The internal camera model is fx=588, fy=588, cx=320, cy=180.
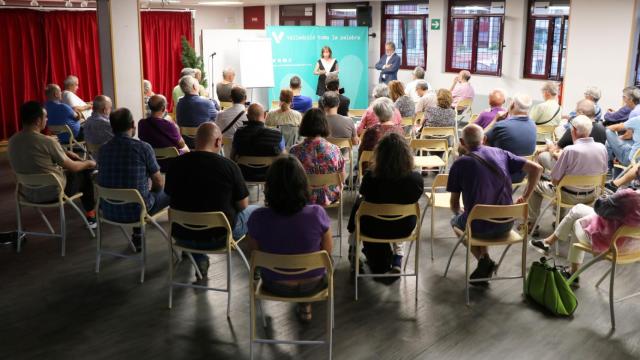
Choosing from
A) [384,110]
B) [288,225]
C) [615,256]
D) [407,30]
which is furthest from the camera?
[407,30]

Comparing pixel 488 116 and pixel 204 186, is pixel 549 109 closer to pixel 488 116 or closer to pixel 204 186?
pixel 488 116

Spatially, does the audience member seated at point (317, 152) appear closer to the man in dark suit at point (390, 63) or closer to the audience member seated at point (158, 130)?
the audience member seated at point (158, 130)

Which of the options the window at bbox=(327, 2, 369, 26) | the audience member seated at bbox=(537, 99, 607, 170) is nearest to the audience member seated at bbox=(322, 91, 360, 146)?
the audience member seated at bbox=(537, 99, 607, 170)

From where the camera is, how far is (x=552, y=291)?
4141 millimetres

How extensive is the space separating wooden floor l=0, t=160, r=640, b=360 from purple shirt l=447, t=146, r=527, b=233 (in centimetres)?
71

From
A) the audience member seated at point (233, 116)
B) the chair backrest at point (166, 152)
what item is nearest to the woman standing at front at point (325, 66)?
the audience member seated at point (233, 116)

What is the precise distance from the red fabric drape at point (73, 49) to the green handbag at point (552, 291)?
8.66m

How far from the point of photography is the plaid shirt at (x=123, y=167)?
464 centimetres

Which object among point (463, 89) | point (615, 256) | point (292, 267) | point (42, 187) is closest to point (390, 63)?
point (463, 89)

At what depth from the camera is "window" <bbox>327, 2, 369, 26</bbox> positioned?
48.2 feet

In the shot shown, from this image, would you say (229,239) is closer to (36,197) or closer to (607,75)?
(36,197)

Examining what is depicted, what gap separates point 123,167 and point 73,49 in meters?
7.34

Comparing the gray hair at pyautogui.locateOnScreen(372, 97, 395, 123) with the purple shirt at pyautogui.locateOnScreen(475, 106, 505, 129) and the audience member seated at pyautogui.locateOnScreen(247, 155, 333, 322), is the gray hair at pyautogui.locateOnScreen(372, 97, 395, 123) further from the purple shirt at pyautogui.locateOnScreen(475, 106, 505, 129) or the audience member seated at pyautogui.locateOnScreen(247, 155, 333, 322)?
the audience member seated at pyautogui.locateOnScreen(247, 155, 333, 322)

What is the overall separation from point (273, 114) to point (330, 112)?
2.47 ft
